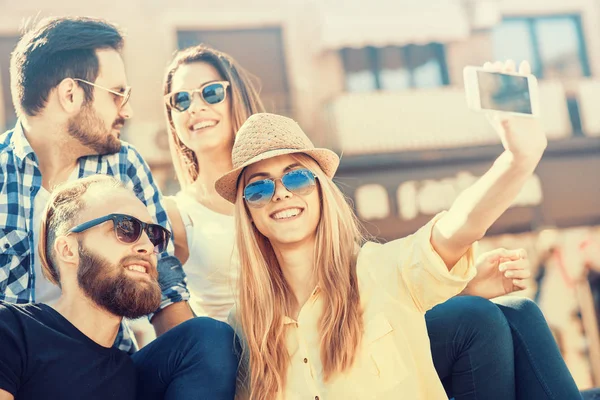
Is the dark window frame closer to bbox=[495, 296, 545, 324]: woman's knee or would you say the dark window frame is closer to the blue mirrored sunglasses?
bbox=[495, 296, 545, 324]: woman's knee

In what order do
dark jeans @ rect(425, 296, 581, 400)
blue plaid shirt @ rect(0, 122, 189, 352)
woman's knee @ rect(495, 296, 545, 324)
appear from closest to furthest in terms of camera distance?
1. dark jeans @ rect(425, 296, 581, 400)
2. woman's knee @ rect(495, 296, 545, 324)
3. blue plaid shirt @ rect(0, 122, 189, 352)

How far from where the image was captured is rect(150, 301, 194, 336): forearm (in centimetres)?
318

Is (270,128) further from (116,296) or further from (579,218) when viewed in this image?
(579,218)

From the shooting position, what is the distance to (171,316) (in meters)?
3.18

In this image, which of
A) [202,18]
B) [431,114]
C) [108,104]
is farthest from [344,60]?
[108,104]

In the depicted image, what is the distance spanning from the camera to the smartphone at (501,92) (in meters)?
1.93

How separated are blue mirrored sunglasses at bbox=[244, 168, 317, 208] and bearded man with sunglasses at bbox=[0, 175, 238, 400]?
1.50ft

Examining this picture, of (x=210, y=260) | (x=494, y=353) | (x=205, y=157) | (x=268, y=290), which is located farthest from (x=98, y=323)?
(x=494, y=353)

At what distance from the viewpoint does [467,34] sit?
40.7ft

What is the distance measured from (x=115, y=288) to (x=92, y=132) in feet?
3.29

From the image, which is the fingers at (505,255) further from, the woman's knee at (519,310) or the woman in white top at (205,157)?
the woman in white top at (205,157)

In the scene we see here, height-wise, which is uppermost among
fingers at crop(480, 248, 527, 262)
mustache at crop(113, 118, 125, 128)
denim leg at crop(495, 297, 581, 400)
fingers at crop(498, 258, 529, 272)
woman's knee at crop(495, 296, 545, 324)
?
mustache at crop(113, 118, 125, 128)

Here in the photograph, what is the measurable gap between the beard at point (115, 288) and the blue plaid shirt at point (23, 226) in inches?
20.1

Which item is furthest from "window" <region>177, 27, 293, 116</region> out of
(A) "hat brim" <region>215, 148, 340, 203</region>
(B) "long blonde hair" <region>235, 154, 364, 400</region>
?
(B) "long blonde hair" <region>235, 154, 364, 400</region>
